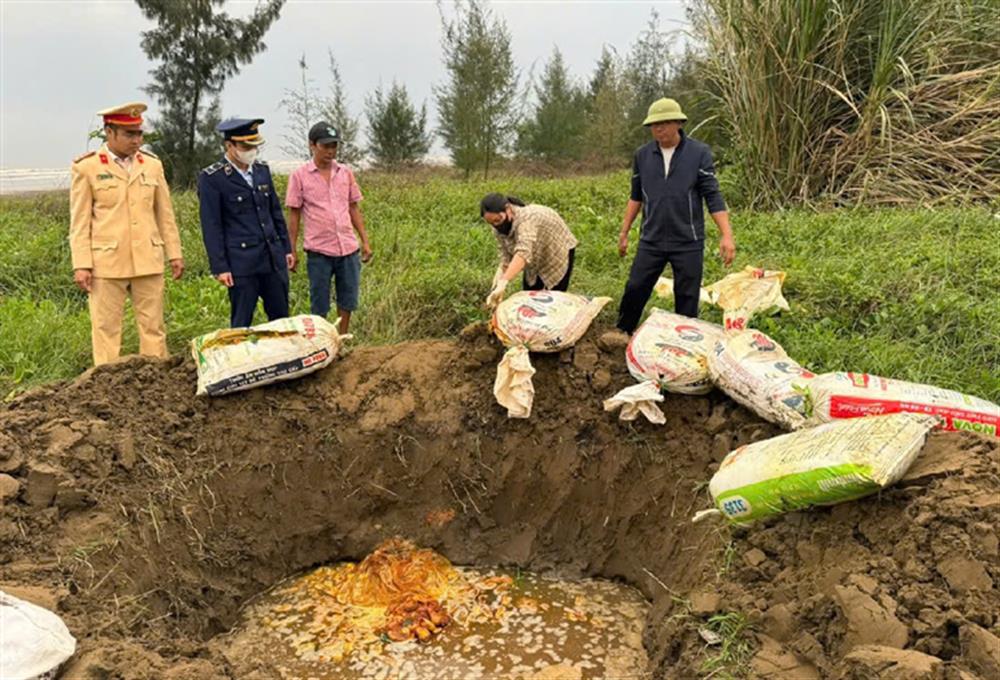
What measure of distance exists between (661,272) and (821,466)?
2.08 meters

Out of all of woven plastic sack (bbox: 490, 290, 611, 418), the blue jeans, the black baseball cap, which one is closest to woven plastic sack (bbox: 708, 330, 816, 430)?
woven plastic sack (bbox: 490, 290, 611, 418)

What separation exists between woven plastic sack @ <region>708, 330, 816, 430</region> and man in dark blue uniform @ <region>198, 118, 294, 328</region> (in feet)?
8.82

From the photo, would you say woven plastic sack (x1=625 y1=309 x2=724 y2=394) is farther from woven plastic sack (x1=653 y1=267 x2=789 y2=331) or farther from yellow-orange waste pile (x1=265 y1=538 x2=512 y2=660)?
yellow-orange waste pile (x1=265 y1=538 x2=512 y2=660)

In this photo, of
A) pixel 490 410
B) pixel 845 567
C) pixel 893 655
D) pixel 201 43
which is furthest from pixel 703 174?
pixel 201 43

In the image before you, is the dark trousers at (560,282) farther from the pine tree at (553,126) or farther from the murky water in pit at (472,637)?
the pine tree at (553,126)

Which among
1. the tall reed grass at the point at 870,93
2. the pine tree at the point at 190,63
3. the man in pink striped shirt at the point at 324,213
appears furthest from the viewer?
the pine tree at the point at 190,63

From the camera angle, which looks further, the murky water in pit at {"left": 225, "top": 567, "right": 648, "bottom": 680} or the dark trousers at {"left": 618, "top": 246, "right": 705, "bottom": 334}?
the dark trousers at {"left": 618, "top": 246, "right": 705, "bottom": 334}

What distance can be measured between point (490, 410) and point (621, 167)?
1576 centimetres

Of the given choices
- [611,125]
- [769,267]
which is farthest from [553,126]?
[769,267]

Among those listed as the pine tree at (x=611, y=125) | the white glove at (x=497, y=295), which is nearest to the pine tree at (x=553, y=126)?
the pine tree at (x=611, y=125)

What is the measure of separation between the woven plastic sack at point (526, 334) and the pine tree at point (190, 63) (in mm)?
13430

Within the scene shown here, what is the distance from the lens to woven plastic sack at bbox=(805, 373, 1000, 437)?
278cm

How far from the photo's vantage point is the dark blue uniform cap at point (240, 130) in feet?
13.4

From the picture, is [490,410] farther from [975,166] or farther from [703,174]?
[975,166]
